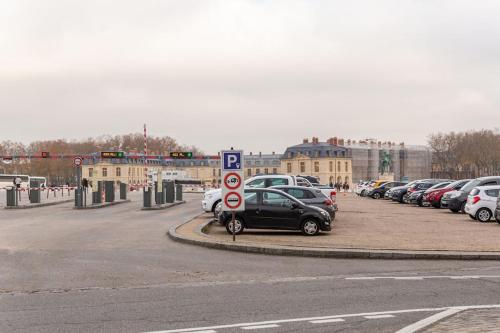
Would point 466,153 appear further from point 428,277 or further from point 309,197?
point 428,277

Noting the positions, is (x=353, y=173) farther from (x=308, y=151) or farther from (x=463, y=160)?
(x=463, y=160)

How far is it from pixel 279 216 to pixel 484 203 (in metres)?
10.5

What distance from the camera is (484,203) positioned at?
85.6 feet

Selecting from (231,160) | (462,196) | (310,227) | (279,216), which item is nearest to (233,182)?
(231,160)

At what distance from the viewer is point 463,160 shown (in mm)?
137125

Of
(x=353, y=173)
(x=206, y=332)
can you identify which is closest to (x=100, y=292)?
(x=206, y=332)

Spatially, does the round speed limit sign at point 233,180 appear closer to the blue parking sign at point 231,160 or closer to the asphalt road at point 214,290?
the blue parking sign at point 231,160

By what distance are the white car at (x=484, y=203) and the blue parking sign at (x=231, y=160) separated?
513 inches

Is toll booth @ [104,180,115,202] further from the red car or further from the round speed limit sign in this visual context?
the round speed limit sign

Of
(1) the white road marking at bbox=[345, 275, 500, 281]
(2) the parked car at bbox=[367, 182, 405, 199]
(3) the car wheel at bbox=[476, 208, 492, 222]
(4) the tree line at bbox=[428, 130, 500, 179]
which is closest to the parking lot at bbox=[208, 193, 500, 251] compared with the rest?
(3) the car wheel at bbox=[476, 208, 492, 222]

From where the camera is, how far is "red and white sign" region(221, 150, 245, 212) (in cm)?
1736

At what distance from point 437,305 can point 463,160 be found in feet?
443

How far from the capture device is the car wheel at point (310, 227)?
19797 millimetres

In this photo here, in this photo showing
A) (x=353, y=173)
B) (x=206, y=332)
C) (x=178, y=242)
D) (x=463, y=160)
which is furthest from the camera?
(x=353, y=173)
